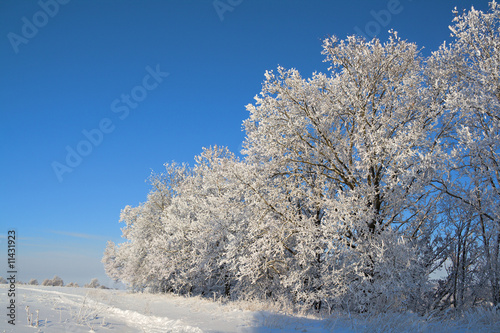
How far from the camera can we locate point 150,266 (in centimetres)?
2241

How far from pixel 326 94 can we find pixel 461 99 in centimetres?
422

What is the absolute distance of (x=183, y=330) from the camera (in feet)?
20.3

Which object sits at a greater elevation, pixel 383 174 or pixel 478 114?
pixel 478 114

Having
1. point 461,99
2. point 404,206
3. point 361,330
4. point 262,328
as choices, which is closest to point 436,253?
point 404,206

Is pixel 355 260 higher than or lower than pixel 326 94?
lower

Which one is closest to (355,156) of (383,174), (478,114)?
(383,174)

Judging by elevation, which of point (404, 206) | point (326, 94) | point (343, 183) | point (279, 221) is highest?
point (326, 94)

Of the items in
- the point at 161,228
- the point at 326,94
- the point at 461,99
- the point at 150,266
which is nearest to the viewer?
the point at 461,99

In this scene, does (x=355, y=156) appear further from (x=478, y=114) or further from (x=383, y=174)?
(x=478, y=114)

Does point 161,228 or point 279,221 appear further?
point 161,228

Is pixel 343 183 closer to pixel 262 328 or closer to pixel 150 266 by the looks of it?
pixel 262 328

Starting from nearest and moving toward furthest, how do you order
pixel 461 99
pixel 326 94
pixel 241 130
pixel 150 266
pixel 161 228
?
pixel 461 99 → pixel 326 94 → pixel 241 130 → pixel 150 266 → pixel 161 228

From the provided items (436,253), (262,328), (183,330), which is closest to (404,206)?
(436,253)

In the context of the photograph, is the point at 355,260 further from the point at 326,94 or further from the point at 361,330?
the point at 326,94
